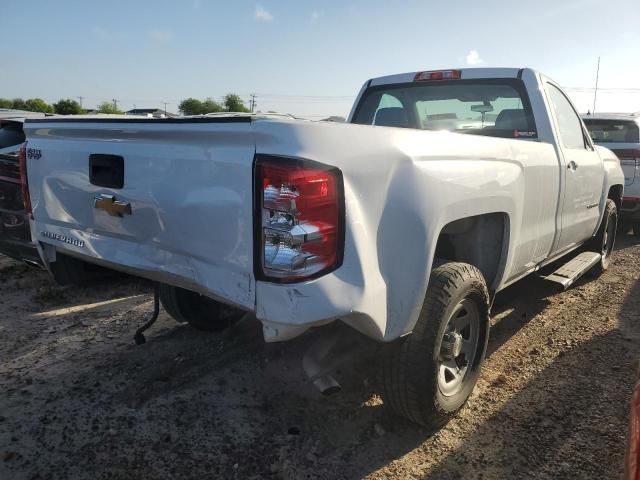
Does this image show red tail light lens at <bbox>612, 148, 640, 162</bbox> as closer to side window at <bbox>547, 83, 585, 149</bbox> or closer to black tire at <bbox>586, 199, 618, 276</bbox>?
black tire at <bbox>586, 199, 618, 276</bbox>

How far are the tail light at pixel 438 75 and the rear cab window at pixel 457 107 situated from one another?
33mm

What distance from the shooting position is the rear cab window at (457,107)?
4051 millimetres

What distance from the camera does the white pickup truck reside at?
1967 millimetres

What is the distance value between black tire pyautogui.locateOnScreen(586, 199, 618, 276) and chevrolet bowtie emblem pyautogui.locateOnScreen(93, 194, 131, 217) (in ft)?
16.1

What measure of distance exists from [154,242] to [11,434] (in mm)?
1337

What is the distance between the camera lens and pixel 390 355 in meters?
2.54

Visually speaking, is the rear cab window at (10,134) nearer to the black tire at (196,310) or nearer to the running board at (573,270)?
the black tire at (196,310)

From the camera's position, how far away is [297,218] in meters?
1.93

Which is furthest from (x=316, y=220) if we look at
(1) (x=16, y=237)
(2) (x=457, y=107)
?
(1) (x=16, y=237)

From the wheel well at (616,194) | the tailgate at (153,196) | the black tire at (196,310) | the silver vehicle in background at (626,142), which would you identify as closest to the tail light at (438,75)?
the black tire at (196,310)

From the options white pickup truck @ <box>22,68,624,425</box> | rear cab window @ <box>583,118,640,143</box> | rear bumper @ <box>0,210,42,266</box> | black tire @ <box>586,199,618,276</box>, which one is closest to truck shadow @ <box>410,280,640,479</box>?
white pickup truck @ <box>22,68,624,425</box>

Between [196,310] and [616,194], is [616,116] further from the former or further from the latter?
[196,310]

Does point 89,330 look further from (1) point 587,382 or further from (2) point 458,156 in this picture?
(1) point 587,382

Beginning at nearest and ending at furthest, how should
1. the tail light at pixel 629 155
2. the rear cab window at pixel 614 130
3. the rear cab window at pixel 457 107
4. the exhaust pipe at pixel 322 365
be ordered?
the exhaust pipe at pixel 322 365
the rear cab window at pixel 457 107
the tail light at pixel 629 155
the rear cab window at pixel 614 130
